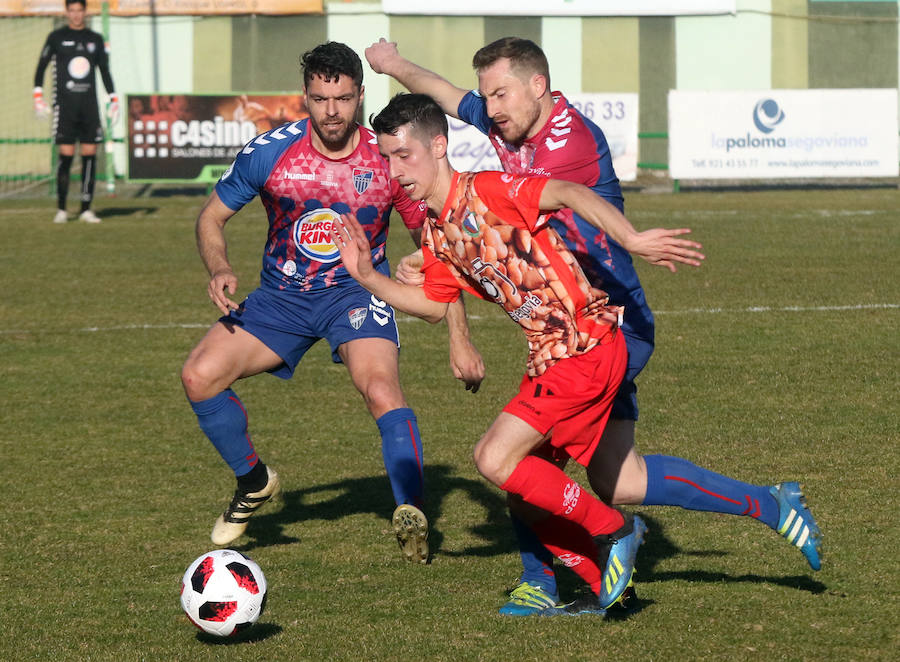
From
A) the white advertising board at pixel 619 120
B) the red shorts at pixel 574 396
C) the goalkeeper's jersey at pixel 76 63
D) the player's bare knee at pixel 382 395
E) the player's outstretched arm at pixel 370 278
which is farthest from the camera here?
the white advertising board at pixel 619 120

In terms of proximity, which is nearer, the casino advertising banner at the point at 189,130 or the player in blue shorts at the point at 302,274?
the player in blue shorts at the point at 302,274

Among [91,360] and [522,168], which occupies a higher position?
[522,168]

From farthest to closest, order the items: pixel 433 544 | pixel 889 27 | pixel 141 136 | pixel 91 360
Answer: pixel 889 27
pixel 141 136
pixel 91 360
pixel 433 544

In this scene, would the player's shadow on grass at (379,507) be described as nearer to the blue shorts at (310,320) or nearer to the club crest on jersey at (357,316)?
the blue shorts at (310,320)

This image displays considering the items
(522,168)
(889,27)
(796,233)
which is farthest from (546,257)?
(889,27)

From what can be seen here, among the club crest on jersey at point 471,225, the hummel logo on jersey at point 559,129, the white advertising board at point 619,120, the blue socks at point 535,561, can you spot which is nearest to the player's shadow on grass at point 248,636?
the blue socks at point 535,561

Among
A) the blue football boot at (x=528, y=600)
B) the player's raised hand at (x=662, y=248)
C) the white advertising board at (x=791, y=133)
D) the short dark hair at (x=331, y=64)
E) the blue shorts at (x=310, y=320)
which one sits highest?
the white advertising board at (x=791, y=133)

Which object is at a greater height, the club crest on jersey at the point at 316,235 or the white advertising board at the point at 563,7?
the white advertising board at the point at 563,7

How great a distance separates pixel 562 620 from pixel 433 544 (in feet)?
3.82

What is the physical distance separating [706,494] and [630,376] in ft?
1.81

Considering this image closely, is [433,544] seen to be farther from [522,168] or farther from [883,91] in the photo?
[883,91]

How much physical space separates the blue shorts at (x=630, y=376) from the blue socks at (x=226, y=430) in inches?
72.1

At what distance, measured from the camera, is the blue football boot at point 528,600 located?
501 cm

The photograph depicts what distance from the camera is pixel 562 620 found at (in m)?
4.95
